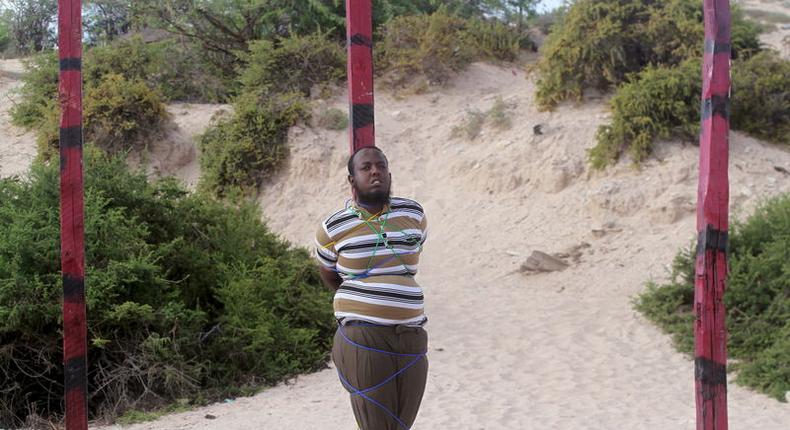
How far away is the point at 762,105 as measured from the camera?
12.1 meters

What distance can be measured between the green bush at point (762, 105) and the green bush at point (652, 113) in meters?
0.69

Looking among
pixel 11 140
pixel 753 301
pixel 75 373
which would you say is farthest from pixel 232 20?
pixel 75 373

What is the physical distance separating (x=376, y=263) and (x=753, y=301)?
19.1 ft

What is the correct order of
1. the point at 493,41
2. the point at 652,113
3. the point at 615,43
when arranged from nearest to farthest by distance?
the point at 652,113 → the point at 615,43 → the point at 493,41

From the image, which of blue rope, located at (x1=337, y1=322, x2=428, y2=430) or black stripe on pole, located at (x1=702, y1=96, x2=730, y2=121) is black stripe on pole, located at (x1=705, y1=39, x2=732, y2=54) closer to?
black stripe on pole, located at (x1=702, y1=96, x2=730, y2=121)

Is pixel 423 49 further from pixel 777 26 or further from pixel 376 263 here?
pixel 376 263

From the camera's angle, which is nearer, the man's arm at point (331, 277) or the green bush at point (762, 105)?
the man's arm at point (331, 277)

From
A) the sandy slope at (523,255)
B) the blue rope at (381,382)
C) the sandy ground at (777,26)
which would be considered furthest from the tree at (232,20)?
the blue rope at (381,382)

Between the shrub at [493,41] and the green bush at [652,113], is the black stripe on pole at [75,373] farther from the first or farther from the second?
the shrub at [493,41]

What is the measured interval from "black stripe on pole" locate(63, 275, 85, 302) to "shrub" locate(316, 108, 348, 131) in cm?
1168

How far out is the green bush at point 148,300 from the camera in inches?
241

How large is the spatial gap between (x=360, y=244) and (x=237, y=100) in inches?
522

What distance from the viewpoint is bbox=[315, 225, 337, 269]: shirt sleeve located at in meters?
3.13

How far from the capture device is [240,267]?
7633mm
